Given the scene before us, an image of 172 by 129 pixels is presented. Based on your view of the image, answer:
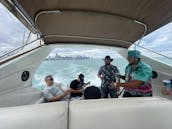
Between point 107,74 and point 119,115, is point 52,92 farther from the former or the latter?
point 119,115

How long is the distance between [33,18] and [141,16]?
1663 millimetres

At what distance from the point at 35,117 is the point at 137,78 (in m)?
1.67

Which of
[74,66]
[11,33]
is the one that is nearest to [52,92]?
[11,33]

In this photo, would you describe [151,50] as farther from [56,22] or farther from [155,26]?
[56,22]

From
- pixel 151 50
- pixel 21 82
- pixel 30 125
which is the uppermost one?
pixel 151 50

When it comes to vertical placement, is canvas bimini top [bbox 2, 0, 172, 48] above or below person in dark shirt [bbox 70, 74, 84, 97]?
above

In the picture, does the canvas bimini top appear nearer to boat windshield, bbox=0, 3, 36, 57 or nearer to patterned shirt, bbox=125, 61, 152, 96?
boat windshield, bbox=0, 3, 36, 57

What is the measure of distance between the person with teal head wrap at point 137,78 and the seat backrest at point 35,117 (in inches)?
57.8

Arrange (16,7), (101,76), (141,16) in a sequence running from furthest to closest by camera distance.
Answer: (101,76)
(141,16)
(16,7)

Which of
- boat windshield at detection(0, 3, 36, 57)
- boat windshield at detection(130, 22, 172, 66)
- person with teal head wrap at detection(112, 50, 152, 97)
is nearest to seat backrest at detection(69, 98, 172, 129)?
person with teal head wrap at detection(112, 50, 152, 97)

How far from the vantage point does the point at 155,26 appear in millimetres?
3869

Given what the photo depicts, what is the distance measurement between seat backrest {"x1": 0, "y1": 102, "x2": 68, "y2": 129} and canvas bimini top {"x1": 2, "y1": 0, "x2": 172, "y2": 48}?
152 centimetres

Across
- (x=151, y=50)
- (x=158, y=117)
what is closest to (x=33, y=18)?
(x=158, y=117)

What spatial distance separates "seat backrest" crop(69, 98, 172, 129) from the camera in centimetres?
145
